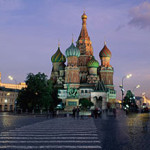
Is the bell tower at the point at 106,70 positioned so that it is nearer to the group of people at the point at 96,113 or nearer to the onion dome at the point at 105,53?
the onion dome at the point at 105,53

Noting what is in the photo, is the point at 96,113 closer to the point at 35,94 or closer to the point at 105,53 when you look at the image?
the point at 35,94

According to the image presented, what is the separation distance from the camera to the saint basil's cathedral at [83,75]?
96125mm

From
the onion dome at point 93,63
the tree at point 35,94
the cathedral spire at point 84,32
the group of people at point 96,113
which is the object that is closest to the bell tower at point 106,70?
the onion dome at point 93,63

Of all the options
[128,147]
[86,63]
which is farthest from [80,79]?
[128,147]

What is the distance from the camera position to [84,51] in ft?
363

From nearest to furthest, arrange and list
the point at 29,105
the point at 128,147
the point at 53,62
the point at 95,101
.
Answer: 1. the point at 128,147
2. the point at 29,105
3. the point at 95,101
4. the point at 53,62

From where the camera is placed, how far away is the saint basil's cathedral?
96.1 metres

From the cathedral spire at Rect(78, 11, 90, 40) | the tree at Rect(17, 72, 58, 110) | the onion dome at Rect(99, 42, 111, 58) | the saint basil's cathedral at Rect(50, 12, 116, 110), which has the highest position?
the cathedral spire at Rect(78, 11, 90, 40)

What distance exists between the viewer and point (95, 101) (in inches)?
3802

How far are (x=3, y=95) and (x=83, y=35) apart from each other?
143ft

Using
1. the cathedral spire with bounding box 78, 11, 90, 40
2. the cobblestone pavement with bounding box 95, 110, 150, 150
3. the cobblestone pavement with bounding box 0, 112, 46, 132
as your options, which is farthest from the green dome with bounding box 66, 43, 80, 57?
the cobblestone pavement with bounding box 95, 110, 150, 150

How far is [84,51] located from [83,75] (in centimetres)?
1083

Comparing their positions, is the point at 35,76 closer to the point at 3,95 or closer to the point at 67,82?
the point at 67,82

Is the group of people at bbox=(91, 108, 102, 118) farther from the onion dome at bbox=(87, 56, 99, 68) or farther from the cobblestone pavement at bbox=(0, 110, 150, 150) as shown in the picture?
the onion dome at bbox=(87, 56, 99, 68)
